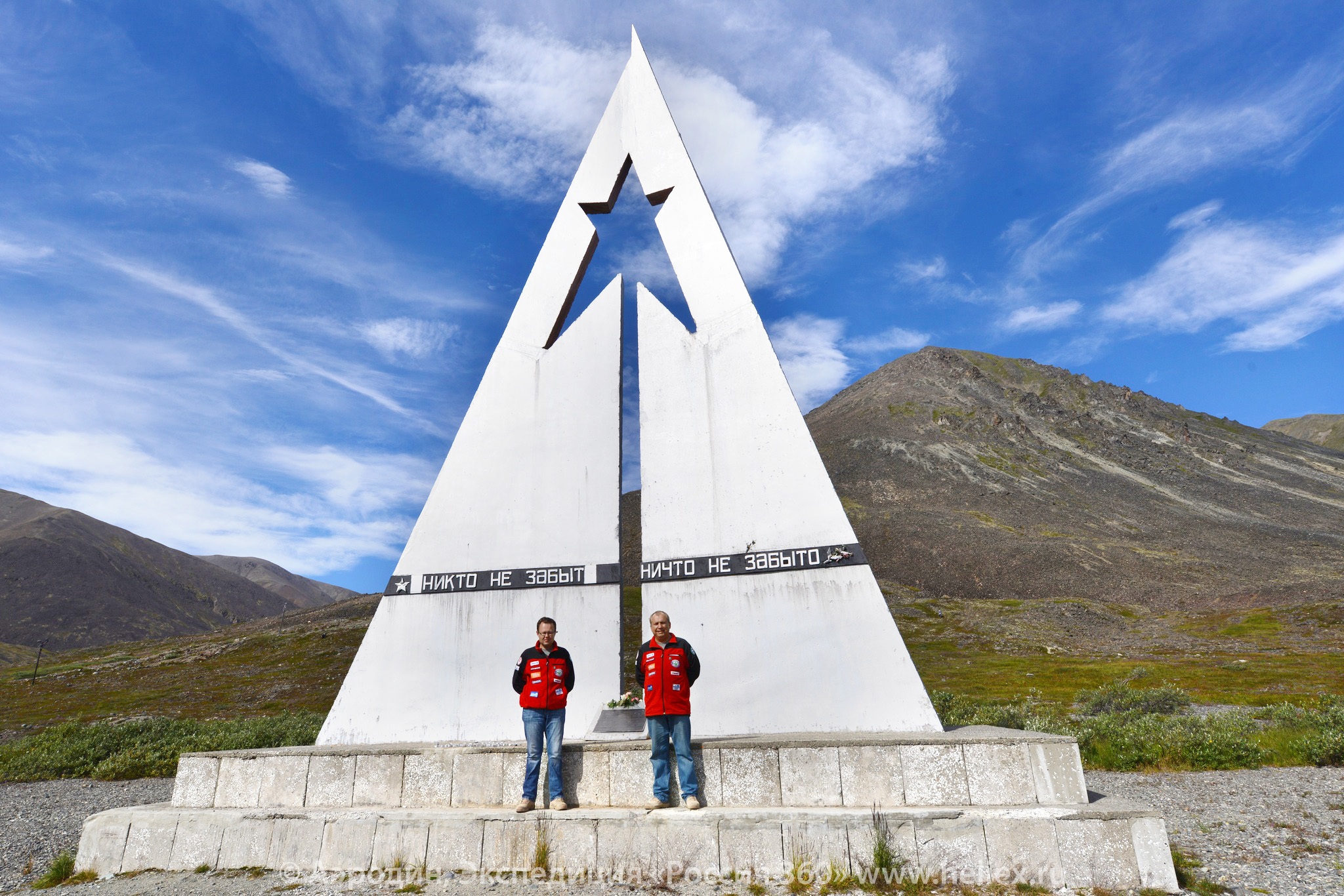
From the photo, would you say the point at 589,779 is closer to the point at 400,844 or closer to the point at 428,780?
the point at 428,780

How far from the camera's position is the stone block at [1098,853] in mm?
6598

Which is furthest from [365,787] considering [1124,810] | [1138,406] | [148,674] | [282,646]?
[1138,406]

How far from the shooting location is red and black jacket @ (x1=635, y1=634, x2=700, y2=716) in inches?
289

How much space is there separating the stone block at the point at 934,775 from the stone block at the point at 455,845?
4.58m

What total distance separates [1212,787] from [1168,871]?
8330 mm

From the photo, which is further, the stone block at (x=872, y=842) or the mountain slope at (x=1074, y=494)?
the mountain slope at (x=1074, y=494)

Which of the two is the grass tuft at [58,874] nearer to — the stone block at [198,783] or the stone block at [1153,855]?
the stone block at [198,783]

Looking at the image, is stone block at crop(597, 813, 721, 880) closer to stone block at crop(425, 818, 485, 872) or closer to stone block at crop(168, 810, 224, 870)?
stone block at crop(425, 818, 485, 872)

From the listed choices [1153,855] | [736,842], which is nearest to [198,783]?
[736,842]

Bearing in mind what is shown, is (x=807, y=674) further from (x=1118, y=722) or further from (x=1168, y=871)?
(x=1118, y=722)

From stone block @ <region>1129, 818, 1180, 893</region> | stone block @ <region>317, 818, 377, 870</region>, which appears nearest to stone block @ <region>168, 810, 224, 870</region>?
stone block @ <region>317, 818, 377, 870</region>

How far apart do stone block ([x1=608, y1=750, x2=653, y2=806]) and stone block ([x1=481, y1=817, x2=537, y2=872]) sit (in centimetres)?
81

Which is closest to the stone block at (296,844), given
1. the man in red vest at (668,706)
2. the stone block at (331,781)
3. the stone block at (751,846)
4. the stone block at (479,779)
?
the stone block at (331,781)

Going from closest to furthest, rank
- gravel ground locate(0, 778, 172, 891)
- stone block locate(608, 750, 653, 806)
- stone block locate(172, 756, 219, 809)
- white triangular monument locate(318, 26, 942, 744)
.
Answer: stone block locate(608, 750, 653, 806) < stone block locate(172, 756, 219, 809) < white triangular monument locate(318, 26, 942, 744) < gravel ground locate(0, 778, 172, 891)
